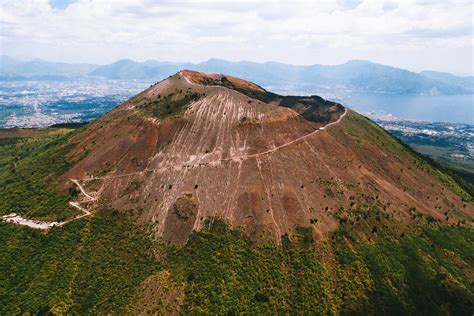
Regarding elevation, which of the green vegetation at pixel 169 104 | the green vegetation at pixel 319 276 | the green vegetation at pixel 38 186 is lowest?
the green vegetation at pixel 319 276

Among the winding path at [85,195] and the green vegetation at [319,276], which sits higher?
the winding path at [85,195]

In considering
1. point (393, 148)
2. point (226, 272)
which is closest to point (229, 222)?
point (226, 272)

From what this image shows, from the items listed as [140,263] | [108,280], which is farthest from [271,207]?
[108,280]

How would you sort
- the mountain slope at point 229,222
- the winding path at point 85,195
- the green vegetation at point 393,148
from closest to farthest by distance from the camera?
1. the mountain slope at point 229,222
2. the winding path at point 85,195
3. the green vegetation at point 393,148

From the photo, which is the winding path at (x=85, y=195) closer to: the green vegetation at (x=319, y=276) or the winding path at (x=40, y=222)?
the winding path at (x=40, y=222)

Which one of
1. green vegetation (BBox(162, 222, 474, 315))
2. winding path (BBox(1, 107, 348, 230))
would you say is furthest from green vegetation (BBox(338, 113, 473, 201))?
green vegetation (BBox(162, 222, 474, 315))

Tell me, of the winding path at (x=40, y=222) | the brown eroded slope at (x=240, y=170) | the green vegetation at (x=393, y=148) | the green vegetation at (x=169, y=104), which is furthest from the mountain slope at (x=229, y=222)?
the green vegetation at (x=393, y=148)
